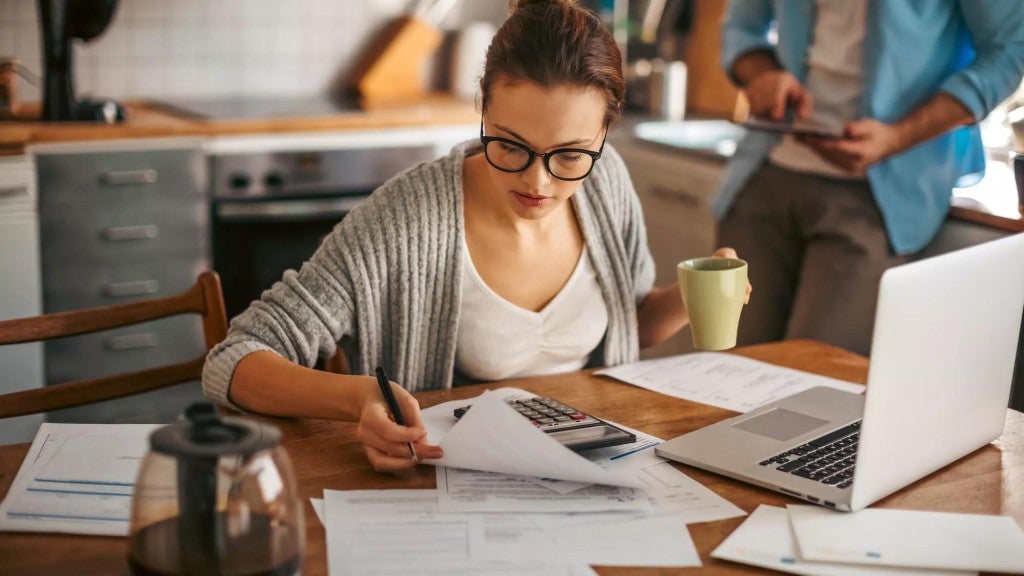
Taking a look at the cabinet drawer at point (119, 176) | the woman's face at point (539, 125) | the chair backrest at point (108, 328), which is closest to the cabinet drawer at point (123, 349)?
the cabinet drawer at point (119, 176)

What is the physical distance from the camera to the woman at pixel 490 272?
4.63 feet

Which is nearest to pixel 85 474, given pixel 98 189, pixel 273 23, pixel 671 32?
pixel 98 189

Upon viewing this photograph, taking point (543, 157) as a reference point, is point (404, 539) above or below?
below

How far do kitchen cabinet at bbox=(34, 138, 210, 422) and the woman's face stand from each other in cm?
172

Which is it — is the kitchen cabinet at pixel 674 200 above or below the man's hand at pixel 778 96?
below

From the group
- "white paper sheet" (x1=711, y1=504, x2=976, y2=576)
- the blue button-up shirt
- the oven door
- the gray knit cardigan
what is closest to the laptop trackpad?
"white paper sheet" (x1=711, y1=504, x2=976, y2=576)

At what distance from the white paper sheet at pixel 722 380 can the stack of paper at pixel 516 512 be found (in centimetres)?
27

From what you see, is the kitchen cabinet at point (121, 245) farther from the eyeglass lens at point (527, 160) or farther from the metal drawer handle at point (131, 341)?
the eyeglass lens at point (527, 160)

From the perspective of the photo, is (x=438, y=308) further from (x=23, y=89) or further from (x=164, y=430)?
(x=23, y=89)

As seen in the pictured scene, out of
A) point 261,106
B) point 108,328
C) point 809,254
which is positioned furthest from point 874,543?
point 261,106

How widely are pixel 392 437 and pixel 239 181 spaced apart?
1974 millimetres

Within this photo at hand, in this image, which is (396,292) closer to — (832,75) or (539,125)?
(539,125)

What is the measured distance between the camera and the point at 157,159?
293cm

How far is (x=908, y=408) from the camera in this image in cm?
117
